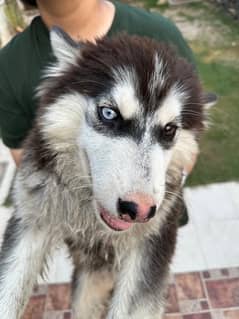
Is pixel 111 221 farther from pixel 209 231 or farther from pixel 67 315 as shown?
pixel 209 231

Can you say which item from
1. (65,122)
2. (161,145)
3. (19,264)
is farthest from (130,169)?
(19,264)

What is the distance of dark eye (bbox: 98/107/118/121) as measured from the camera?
1349mm

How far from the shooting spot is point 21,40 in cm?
184

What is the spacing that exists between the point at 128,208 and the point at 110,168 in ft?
0.46

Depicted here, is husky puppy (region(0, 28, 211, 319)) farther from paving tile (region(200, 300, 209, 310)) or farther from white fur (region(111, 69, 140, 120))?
paving tile (region(200, 300, 209, 310))

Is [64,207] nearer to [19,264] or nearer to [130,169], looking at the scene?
[19,264]

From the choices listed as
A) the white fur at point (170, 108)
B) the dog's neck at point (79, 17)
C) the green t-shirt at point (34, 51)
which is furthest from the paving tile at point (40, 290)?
the white fur at point (170, 108)

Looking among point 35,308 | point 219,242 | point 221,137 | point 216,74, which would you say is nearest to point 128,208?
point 35,308

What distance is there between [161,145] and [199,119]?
236mm

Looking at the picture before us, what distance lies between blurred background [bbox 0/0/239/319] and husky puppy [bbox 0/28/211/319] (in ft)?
2.09

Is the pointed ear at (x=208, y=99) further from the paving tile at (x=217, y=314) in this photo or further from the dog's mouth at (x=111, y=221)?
the paving tile at (x=217, y=314)

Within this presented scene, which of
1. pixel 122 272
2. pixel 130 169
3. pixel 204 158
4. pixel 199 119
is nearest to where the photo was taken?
pixel 130 169

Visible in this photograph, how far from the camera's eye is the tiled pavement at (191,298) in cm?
250

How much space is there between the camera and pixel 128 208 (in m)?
1.19
